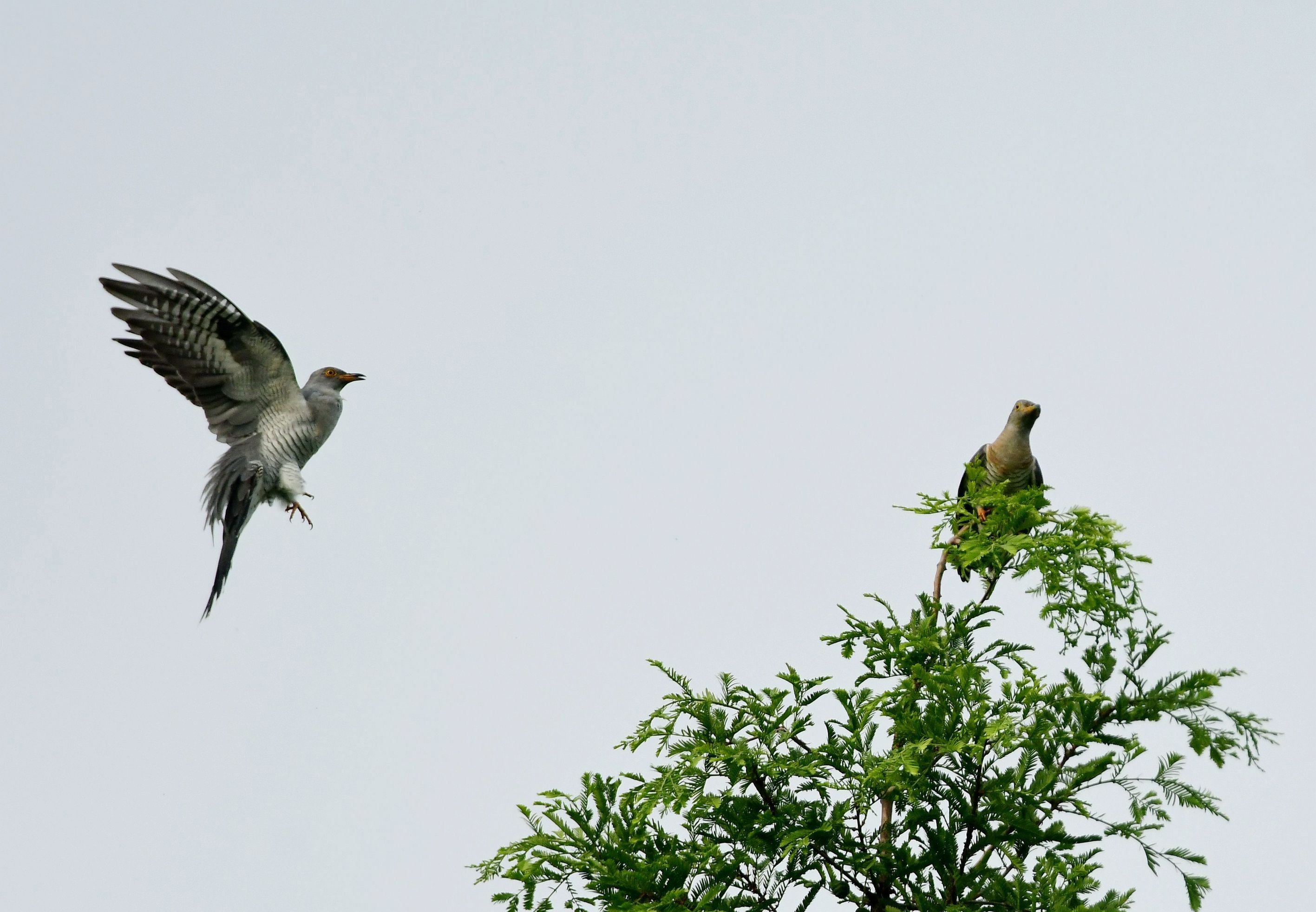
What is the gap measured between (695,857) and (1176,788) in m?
1.86

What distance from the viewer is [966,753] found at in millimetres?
4492

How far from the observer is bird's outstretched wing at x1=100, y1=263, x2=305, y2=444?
607 centimetres

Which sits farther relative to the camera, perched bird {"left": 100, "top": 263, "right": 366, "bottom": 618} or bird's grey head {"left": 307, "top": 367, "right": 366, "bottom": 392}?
bird's grey head {"left": 307, "top": 367, "right": 366, "bottom": 392}

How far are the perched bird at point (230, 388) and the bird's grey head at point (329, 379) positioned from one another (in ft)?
0.23

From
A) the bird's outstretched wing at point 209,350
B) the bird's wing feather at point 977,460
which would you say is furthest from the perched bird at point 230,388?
the bird's wing feather at point 977,460

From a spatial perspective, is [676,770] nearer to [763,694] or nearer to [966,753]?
[763,694]

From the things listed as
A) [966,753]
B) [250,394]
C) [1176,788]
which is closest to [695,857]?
[966,753]

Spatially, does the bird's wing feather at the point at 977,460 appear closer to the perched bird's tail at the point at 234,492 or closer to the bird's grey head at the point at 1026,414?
the bird's grey head at the point at 1026,414

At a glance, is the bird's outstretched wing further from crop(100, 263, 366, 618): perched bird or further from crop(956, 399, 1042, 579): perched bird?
crop(956, 399, 1042, 579): perched bird

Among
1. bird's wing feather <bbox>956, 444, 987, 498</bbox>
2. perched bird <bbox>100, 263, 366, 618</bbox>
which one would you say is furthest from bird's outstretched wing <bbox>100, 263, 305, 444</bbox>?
bird's wing feather <bbox>956, 444, 987, 498</bbox>

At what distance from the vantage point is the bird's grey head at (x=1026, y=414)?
6434 mm

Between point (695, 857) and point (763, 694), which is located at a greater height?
point (763, 694)

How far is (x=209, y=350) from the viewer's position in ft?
20.6

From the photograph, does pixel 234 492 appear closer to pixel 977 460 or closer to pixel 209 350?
pixel 209 350
